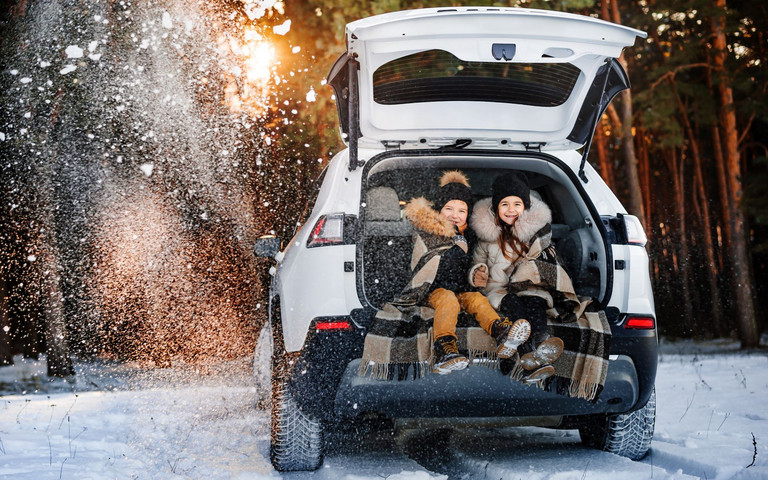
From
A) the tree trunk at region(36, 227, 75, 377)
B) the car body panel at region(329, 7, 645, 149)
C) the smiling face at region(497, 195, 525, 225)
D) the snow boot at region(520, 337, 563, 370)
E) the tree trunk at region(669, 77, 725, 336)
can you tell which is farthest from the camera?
the tree trunk at region(669, 77, 725, 336)

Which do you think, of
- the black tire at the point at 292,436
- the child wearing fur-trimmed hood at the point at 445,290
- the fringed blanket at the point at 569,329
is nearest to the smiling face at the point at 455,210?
the child wearing fur-trimmed hood at the point at 445,290

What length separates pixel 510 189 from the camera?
3.95 meters

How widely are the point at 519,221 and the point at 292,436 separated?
1.77 metres

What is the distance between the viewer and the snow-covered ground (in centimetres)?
365

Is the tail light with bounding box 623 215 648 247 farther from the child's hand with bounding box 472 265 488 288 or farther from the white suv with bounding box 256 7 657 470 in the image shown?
the child's hand with bounding box 472 265 488 288

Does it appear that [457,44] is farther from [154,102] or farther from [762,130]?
[762,130]

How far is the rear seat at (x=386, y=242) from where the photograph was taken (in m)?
3.95

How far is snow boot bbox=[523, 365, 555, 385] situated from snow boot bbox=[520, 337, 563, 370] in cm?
2

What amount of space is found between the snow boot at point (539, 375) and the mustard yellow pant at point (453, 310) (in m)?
0.30

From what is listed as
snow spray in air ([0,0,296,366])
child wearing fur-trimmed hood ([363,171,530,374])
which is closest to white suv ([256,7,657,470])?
child wearing fur-trimmed hood ([363,171,530,374])

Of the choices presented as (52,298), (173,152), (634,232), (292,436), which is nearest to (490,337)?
(634,232)

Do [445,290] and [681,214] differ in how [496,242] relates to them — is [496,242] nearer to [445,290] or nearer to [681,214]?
[445,290]

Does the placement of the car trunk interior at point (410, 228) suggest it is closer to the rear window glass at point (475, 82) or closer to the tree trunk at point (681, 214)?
the rear window glass at point (475, 82)

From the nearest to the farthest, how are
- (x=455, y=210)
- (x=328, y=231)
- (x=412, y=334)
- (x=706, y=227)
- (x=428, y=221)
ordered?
(x=412, y=334), (x=328, y=231), (x=428, y=221), (x=455, y=210), (x=706, y=227)
